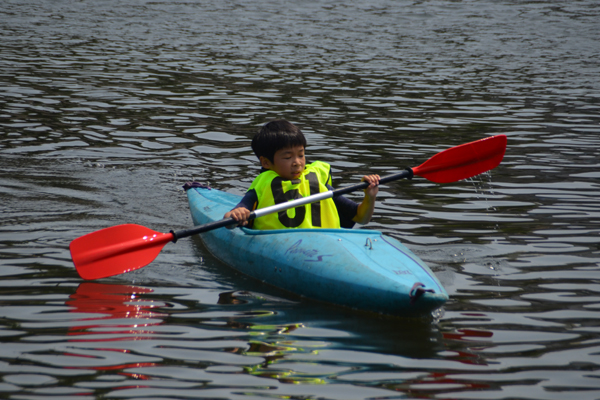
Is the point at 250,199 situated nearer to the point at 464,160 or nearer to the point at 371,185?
the point at 371,185

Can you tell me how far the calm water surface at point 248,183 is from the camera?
3.35 m

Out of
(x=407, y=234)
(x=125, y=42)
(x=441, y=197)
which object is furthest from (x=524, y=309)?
(x=125, y=42)

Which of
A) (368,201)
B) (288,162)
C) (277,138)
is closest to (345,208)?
(368,201)

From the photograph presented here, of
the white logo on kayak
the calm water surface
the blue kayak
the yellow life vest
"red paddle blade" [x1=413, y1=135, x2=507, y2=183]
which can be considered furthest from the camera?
"red paddle blade" [x1=413, y1=135, x2=507, y2=183]

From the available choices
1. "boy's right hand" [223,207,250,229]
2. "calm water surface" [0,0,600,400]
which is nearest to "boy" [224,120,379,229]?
"boy's right hand" [223,207,250,229]

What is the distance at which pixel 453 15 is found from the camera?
23.3 m

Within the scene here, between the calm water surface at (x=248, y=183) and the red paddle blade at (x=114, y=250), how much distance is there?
0.40 ft

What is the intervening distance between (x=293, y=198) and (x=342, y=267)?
2.96 feet

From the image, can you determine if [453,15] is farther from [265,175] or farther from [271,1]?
[265,175]

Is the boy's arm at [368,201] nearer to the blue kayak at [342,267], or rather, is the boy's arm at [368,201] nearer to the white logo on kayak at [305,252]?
the blue kayak at [342,267]

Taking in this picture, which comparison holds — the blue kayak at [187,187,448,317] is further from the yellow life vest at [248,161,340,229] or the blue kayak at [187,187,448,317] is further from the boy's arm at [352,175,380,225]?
the boy's arm at [352,175,380,225]

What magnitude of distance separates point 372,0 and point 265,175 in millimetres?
23049

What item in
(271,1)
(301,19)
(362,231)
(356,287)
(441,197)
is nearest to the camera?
(356,287)

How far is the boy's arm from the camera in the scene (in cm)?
502
